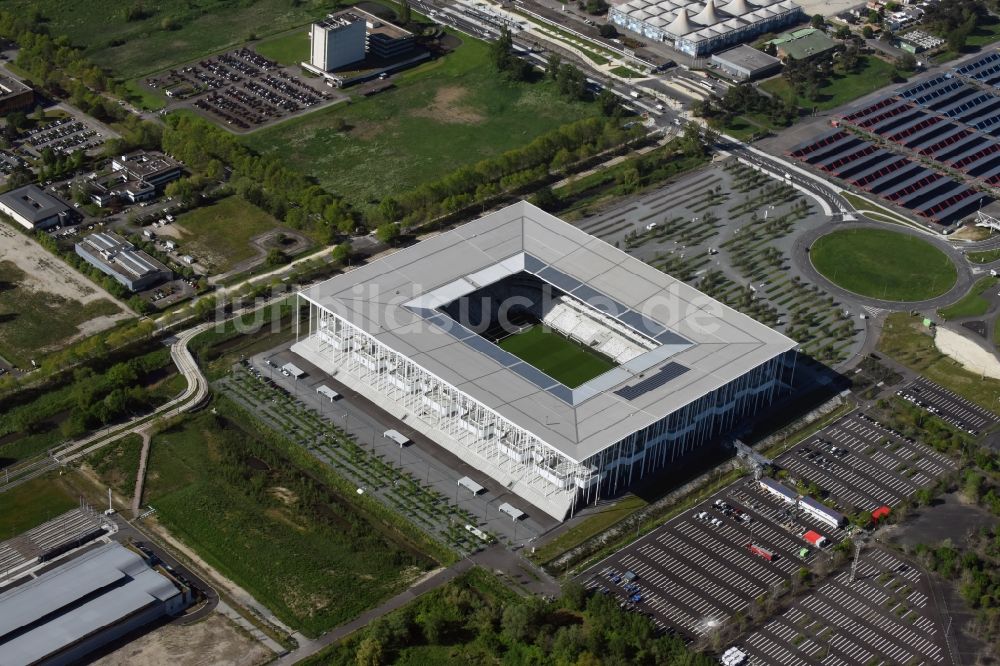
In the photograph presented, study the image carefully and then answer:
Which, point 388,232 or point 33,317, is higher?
point 388,232

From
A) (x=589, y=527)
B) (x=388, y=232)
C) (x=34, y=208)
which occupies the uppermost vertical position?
(x=388, y=232)

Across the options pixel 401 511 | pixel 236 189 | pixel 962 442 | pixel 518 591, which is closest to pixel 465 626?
pixel 518 591

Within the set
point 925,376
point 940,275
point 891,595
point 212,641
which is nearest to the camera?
point 212,641

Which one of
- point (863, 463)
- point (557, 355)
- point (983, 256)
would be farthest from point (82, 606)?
point (983, 256)

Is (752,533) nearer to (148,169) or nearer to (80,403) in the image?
(80,403)

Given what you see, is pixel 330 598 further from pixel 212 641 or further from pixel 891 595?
pixel 891 595

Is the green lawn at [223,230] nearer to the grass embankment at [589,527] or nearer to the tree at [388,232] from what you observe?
the tree at [388,232]

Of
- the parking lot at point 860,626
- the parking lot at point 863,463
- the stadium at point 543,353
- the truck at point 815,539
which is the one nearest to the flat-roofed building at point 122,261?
the stadium at point 543,353
